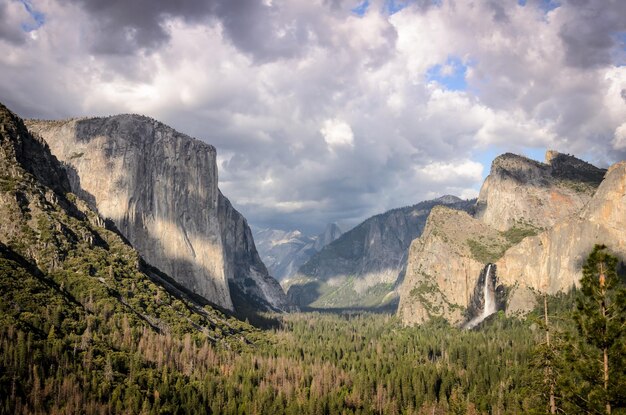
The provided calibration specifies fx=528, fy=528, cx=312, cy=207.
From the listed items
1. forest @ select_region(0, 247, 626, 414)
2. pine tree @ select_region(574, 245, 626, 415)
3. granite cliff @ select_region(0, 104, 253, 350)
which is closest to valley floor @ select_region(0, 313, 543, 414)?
forest @ select_region(0, 247, 626, 414)

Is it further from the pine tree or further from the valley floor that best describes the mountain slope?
the pine tree

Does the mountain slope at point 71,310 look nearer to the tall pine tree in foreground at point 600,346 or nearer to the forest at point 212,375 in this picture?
the forest at point 212,375

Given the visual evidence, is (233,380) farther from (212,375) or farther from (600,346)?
(600,346)

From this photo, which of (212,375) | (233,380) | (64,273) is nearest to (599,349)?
(233,380)

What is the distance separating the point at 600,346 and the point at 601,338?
85 centimetres

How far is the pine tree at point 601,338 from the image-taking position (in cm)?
3816

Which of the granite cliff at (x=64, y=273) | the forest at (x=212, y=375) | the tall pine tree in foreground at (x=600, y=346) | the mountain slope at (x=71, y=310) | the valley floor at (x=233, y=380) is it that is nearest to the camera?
the tall pine tree in foreground at (x=600, y=346)

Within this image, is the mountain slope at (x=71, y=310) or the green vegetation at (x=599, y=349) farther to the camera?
the mountain slope at (x=71, y=310)

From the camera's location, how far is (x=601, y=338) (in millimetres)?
39531

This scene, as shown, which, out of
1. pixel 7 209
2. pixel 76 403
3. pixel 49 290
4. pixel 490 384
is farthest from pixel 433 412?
pixel 7 209

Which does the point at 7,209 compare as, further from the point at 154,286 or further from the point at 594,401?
the point at 594,401

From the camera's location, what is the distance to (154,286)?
178 metres

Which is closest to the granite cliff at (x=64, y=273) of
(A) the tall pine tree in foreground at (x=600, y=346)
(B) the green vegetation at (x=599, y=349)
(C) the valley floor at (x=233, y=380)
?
(C) the valley floor at (x=233, y=380)

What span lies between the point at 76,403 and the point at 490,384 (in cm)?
10655
